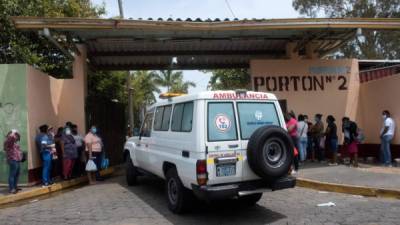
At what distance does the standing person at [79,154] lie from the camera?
41.8 ft

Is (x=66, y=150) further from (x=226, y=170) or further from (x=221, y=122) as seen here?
(x=226, y=170)

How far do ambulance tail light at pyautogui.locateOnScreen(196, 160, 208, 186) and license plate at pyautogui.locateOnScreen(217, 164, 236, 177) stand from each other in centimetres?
23

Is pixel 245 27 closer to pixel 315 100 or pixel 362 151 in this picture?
pixel 315 100

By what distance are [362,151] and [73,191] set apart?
9186 millimetres

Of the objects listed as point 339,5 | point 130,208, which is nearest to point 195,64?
point 130,208

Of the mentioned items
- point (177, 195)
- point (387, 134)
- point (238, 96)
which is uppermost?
point (238, 96)

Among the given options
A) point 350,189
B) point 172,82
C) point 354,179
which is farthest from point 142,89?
point 350,189

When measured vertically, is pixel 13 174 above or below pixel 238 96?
below

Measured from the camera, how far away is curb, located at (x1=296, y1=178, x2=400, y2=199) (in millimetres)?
8922

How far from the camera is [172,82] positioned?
46.8 metres

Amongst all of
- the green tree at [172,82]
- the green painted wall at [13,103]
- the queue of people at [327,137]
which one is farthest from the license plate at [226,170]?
the green tree at [172,82]

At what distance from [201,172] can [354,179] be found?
4984 millimetres

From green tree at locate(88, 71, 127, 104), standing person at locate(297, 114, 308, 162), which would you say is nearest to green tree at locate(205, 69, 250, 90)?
green tree at locate(88, 71, 127, 104)

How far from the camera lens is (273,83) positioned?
14672 millimetres
